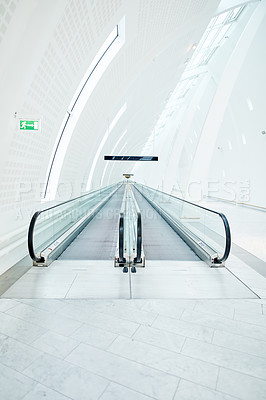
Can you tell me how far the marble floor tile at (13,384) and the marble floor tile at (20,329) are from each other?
0.48 m

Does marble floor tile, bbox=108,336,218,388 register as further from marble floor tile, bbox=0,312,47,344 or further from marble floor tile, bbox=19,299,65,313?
marble floor tile, bbox=19,299,65,313

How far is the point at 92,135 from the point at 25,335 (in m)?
11.8

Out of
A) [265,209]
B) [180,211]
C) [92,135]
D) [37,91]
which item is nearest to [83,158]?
[92,135]

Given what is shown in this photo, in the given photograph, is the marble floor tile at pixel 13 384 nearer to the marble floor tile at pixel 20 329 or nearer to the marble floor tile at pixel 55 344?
the marble floor tile at pixel 55 344

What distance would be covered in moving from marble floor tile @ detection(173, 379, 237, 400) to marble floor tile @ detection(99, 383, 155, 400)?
0.26 m

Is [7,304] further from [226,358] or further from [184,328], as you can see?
[226,358]

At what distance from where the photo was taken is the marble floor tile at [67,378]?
2.23 metres

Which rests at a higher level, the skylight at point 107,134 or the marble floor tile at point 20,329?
the skylight at point 107,134

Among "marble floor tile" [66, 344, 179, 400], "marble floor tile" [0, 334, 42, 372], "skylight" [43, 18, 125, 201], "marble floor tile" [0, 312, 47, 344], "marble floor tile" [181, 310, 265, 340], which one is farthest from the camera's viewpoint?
"skylight" [43, 18, 125, 201]

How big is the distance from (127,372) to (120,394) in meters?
0.26

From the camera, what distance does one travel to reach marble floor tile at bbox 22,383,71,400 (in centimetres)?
217

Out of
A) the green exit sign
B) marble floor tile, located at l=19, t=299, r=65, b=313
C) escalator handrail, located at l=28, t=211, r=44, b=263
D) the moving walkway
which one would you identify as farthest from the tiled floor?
the green exit sign

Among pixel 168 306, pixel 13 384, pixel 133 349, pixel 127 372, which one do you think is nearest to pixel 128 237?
pixel 168 306

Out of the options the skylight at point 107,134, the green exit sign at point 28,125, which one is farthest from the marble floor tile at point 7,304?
the skylight at point 107,134
